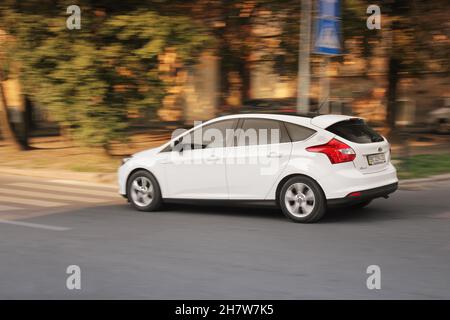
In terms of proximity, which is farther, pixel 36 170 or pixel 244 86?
pixel 244 86

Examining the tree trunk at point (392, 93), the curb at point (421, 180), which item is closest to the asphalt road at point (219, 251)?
the curb at point (421, 180)

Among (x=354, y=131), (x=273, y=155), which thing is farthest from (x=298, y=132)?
(x=354, y=131)

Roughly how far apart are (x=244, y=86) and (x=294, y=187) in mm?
13375

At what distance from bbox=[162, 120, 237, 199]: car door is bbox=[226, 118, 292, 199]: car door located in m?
0.16

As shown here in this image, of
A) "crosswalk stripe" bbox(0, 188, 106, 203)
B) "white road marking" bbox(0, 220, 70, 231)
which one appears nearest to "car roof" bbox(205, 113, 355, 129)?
"white road marking" bbox(0, 220, 70, 231)

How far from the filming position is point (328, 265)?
20.5 feet

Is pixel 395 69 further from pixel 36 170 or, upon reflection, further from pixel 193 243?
pixel 193 243

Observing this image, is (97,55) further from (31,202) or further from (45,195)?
(31,202)

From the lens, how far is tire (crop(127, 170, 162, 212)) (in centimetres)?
962

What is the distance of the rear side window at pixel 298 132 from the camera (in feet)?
28.0

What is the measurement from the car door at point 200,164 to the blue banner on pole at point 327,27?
3.29 meters

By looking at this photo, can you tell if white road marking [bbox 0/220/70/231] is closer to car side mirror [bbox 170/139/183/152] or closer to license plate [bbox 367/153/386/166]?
car side mirror [bbox 170/139/183/152]

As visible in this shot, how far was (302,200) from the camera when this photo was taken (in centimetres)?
845
